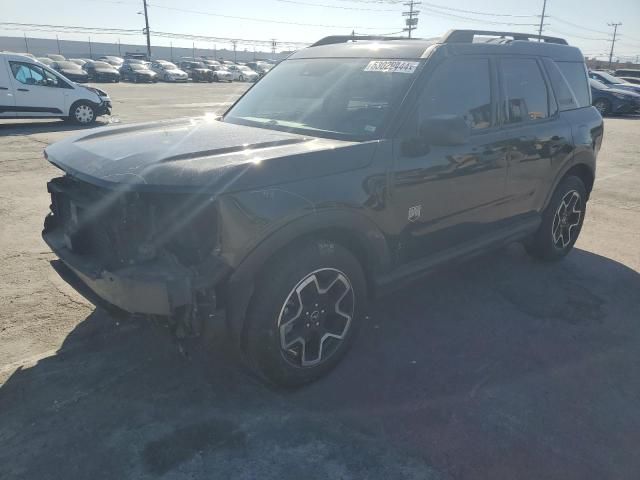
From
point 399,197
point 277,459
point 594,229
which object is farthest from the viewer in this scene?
point 594,229

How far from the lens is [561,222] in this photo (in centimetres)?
499

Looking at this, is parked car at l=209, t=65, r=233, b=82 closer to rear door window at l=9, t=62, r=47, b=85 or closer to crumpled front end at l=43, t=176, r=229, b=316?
rear door window at l=9, t=62, r=47, b=85

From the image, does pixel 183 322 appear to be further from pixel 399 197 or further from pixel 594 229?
pixel 594 229

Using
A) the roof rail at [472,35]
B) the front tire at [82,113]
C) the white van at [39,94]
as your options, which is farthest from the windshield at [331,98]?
the front tire at [82,113]

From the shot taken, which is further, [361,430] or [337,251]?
[337,251]

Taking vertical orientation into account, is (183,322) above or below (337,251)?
below

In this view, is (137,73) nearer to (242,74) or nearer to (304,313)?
(242,74)

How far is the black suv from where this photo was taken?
246cm

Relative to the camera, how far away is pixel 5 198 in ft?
21.8

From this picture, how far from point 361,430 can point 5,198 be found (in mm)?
6082

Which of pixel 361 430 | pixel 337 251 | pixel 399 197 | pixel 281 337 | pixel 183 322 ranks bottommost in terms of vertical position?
pixel 361 430

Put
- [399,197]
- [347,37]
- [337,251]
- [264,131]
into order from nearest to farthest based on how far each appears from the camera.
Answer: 1. [337,251]
2. [399,197]
3. [264,131]
4. [347,37]

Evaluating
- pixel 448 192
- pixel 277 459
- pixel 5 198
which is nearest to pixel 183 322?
pixel 277 459

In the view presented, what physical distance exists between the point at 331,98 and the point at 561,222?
283cm
